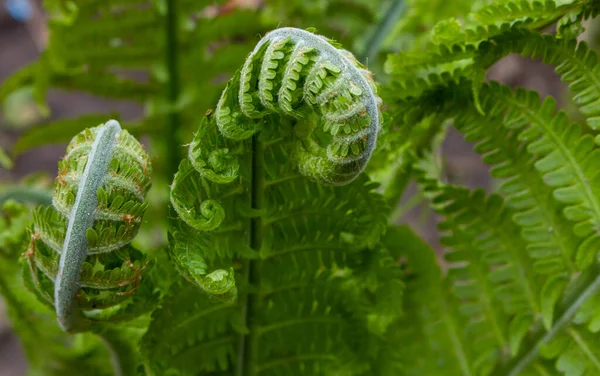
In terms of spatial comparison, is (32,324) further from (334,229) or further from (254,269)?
(334,229)

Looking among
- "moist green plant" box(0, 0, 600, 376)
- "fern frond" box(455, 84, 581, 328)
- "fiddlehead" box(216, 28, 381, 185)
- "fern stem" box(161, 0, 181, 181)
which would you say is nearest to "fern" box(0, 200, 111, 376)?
"moist green plant" box(0, 0, 600, 376)

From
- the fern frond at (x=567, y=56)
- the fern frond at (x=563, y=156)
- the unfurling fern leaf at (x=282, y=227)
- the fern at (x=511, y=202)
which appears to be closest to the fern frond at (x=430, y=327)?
the fern at (x=511, y=202)

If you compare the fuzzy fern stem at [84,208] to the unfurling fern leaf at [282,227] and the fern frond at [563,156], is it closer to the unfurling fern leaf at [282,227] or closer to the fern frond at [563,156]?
the unfurling fern leaf at [282,227]

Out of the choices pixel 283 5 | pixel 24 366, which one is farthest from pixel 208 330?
pixel 24 366

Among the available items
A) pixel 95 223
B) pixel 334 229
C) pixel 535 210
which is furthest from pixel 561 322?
pixel 95 223

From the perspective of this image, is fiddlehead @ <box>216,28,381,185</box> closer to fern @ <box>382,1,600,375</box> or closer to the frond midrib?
fern @ <box>382,1,600,375</box>

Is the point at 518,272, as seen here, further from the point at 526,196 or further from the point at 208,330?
the point at 208,330
